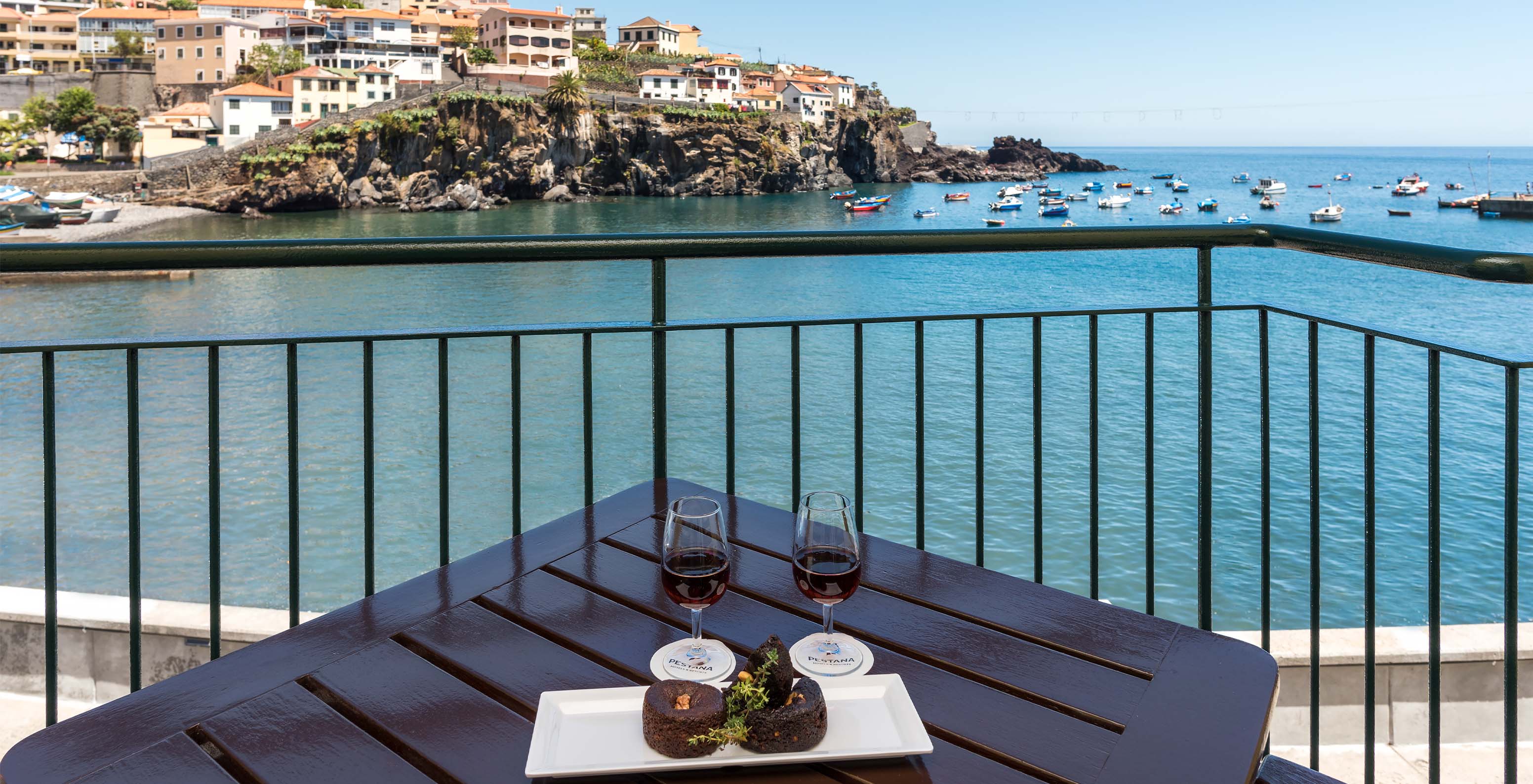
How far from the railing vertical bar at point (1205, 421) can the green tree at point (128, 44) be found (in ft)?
253

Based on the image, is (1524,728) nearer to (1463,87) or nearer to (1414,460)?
(1414,460)

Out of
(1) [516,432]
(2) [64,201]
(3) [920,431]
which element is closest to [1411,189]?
(2) [64,201]

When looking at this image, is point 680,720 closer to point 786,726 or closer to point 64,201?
point 786,726

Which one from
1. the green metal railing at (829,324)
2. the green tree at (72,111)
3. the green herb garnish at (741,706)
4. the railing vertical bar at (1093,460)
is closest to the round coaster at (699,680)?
the green herb garnish at (741,706)

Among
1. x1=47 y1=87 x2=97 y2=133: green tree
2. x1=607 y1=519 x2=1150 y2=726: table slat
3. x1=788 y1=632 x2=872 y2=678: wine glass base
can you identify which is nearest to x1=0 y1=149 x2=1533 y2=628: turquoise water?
x1=607 y1=519 x2=1150 y2=726: table slat

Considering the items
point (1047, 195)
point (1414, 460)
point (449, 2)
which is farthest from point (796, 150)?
point (1414, 460)

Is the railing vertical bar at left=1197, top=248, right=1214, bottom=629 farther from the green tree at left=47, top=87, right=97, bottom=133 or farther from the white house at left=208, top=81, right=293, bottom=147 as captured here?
the green tree at left=47, top=87, right=97, bottom=133

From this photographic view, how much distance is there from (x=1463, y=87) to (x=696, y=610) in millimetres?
104870

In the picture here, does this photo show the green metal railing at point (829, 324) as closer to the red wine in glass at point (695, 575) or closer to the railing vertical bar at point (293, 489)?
the railing vertical bar at point (293, 489)

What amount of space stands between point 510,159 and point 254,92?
13523mm

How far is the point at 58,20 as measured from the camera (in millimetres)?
67250

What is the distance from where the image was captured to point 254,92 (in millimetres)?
51812

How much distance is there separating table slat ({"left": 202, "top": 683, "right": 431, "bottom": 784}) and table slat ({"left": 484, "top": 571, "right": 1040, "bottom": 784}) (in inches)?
9.0

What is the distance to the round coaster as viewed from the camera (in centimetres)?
92
